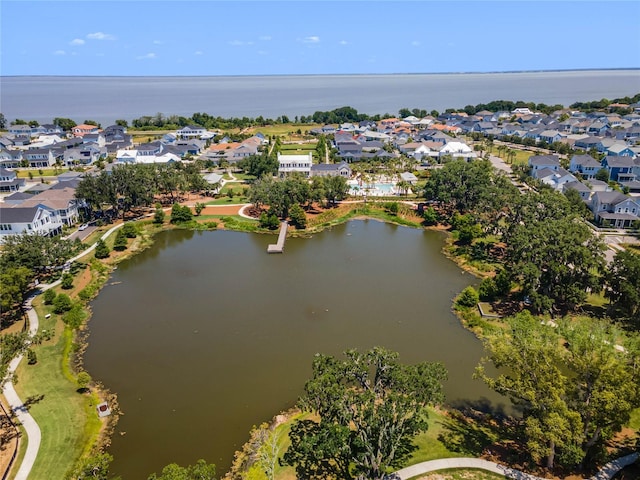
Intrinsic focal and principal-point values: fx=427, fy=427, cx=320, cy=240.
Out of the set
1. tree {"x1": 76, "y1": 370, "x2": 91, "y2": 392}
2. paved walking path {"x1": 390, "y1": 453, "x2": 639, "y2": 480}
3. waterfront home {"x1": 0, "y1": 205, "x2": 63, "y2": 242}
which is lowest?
paved walking path {"x1": 390, "y1": 453, "x2": 639, "y2": 480}

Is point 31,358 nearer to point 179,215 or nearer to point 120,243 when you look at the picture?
point 120,243

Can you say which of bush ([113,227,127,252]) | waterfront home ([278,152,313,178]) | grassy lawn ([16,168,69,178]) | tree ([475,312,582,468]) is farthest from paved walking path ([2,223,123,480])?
grassy lawn ([16,168,69,178])

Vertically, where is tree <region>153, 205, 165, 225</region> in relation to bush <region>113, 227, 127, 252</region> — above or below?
above

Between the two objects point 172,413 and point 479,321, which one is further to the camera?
point 479,321

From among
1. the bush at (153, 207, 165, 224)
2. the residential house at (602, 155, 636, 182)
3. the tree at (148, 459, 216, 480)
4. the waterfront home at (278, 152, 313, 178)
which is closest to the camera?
the tree at (148, 459, 216, 480)

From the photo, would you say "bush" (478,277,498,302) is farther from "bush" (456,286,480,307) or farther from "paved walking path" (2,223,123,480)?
"paved walking path" (2,223,123,480)

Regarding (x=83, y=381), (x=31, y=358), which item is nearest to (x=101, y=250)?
(x=31, y=358)

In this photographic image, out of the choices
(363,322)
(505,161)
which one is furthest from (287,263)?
(505,161)

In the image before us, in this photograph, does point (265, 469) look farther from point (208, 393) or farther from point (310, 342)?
point (310, 342)
